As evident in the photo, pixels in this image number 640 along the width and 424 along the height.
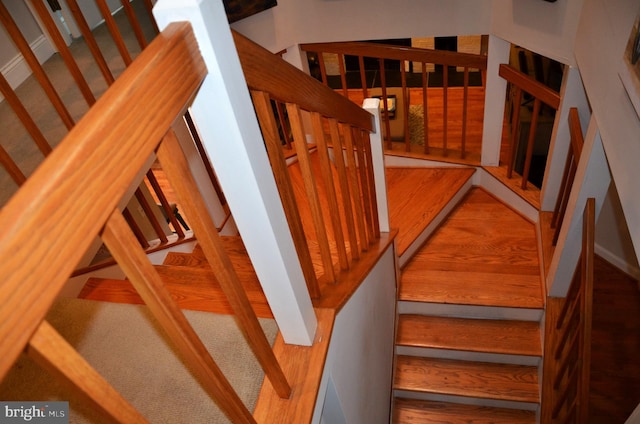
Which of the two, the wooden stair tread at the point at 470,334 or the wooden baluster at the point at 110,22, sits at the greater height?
the wooden baluster at the point at 110,22

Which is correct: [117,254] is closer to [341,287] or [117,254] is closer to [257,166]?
[257,166]

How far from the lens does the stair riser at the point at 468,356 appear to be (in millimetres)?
2879

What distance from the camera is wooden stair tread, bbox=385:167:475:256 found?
10.8ft

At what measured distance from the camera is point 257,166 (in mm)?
797

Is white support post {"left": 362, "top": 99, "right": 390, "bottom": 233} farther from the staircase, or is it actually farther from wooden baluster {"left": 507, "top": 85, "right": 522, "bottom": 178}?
wooden baluster {"left": 507, "top": 85, "right": 522, "bottom": 178}

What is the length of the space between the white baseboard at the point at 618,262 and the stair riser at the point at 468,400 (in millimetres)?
1328

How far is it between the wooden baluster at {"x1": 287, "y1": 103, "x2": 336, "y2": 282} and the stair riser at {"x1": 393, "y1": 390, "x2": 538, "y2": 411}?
1970 millimetres

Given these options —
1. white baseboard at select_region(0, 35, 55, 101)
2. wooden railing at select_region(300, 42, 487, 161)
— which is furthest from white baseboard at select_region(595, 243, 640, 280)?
white baseboard at select_region(0, 35, 55, 101)

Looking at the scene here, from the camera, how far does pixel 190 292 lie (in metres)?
1.49

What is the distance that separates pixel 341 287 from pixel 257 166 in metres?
0.88

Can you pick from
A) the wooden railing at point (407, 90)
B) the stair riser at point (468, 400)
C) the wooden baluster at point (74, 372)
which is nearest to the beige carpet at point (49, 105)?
the wooden railing at point (407, 90)

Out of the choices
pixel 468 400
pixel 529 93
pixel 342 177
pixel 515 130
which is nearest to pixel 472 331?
pixel 468 400

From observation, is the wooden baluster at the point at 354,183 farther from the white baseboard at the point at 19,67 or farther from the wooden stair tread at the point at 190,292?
the white baseboard at the point at 19,67

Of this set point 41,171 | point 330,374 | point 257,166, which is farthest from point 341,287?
point 41,171
